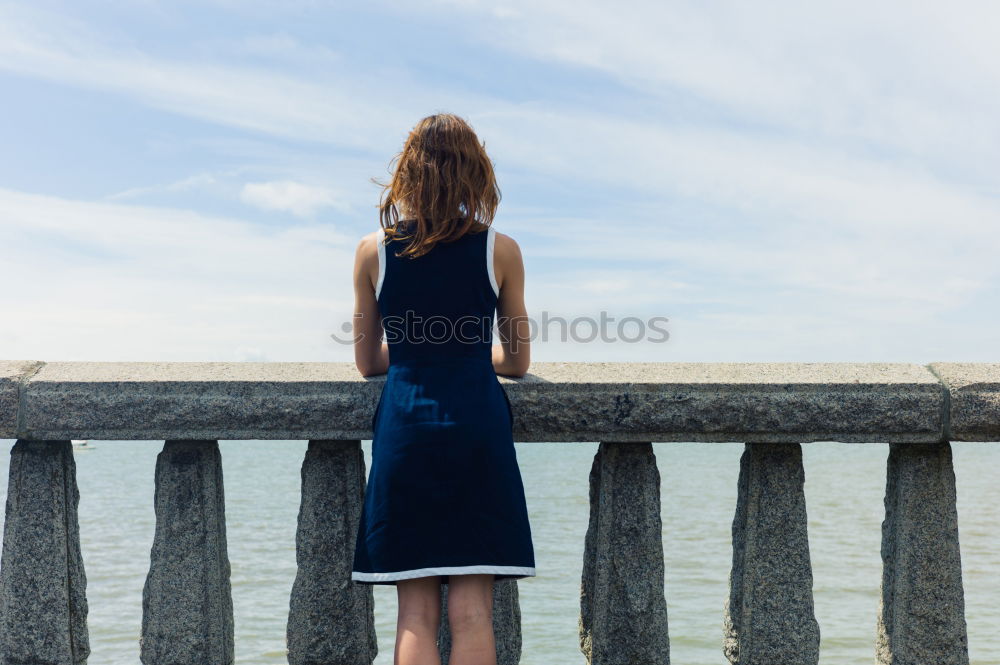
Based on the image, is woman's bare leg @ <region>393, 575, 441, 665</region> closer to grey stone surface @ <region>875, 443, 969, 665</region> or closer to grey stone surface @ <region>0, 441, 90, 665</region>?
grey stone surface @ <region>0, 441, 90, 665</region>

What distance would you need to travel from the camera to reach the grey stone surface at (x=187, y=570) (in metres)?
2.56

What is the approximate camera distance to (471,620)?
2197 millimetres

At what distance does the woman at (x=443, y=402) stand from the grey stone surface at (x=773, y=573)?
0.72 metres

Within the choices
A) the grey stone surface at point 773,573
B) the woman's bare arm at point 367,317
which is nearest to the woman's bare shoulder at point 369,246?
the woman's bare arm at point 367,317

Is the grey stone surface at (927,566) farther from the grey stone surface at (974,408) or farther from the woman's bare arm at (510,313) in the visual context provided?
the woman's bare arm at (510,313)

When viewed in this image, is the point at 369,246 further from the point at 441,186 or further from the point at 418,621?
the point at 418,621

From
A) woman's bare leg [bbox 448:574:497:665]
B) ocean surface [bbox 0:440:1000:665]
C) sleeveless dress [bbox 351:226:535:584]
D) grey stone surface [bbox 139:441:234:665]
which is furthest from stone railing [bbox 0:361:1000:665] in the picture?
ocean surface [bbox 0:440:1000:665]

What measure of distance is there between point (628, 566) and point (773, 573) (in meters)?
0.44

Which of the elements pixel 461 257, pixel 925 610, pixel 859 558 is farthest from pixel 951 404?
pixel 859 558

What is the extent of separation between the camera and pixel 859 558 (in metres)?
10.3

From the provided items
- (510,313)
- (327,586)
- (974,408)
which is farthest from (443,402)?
(974,408)

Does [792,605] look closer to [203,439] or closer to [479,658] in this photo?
[479,658]

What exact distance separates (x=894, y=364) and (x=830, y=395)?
36 centimetres

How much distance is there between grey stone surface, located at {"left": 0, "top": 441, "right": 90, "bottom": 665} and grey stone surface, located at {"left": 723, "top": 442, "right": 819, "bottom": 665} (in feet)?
6.58
